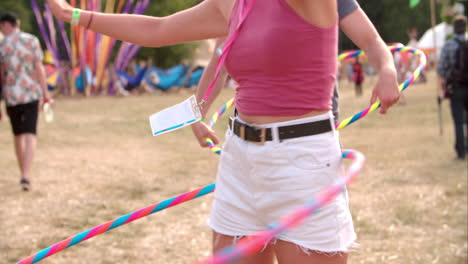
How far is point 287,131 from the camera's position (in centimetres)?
220

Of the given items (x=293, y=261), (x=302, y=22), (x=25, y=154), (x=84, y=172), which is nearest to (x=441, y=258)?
(x=293, y=261)

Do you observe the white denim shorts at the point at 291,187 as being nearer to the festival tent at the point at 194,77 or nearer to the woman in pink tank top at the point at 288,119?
the woman in pink tank top at the point at 288,119

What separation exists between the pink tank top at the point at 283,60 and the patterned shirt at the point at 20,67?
19.1ft

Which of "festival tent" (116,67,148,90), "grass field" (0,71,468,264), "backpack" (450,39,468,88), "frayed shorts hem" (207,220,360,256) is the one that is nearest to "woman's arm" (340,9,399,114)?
"frayed shorts hem" (207,220,360,256)

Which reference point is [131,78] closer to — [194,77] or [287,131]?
[194,77]

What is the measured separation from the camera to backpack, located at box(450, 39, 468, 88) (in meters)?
8.44

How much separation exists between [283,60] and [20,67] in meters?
6.16

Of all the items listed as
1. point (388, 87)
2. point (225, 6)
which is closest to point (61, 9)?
point (225, 6)

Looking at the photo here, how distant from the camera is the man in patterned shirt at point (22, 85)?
7445 mm

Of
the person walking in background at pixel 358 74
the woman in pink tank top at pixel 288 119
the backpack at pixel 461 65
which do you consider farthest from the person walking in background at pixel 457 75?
the person walking in background at pixel 358 74

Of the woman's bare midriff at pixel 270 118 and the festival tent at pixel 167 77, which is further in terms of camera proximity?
the festival tent at pixel 167 77

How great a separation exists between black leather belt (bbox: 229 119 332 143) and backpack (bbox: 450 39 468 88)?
6.86 meters

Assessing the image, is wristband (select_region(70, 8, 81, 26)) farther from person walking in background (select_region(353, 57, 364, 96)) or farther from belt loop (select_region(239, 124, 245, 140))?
person walking in background (select_region(353, 57, 364, 96))

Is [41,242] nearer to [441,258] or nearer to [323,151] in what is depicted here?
[441,258]
